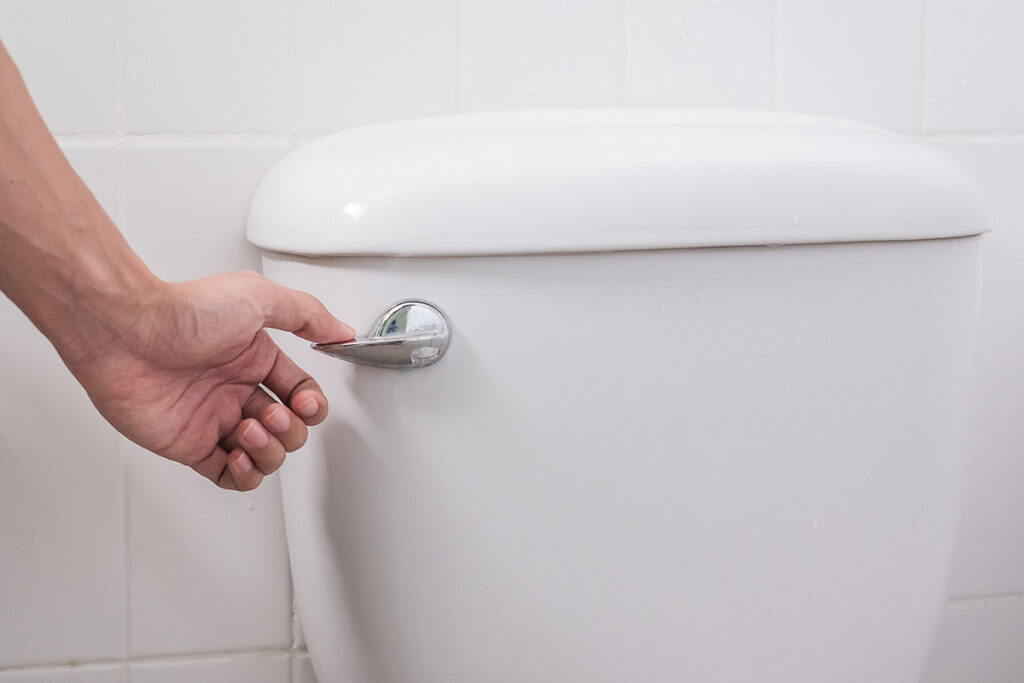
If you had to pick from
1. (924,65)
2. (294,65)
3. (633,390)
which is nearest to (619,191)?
(633,390)

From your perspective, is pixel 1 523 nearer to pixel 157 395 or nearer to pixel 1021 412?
pixel 157 395

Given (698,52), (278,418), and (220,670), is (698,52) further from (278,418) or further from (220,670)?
(220,670)

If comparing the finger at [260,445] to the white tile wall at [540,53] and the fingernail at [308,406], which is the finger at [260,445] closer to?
the fingernail at [308,406]

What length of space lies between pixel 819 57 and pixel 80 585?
2.28ft

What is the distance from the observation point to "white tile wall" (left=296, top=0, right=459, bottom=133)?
2.11 feet

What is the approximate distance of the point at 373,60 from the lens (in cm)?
65

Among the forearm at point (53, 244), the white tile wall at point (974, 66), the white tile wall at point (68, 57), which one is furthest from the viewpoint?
the white tile wall at point (974, 66)

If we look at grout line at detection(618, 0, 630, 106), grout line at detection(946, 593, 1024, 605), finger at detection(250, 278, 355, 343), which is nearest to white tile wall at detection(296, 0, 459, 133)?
grout line at detection(618, 0, 630, 106)

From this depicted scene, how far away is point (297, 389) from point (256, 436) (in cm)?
3

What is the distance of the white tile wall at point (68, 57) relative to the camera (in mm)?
614

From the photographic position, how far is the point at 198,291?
46 cm

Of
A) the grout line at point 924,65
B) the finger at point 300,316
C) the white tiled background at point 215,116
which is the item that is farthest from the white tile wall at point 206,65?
the grout line at point 924,65

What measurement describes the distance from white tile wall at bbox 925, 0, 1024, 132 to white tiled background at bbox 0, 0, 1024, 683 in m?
0.02

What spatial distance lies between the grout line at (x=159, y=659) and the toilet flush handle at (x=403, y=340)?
1.10ft
